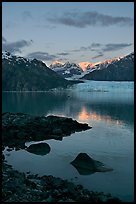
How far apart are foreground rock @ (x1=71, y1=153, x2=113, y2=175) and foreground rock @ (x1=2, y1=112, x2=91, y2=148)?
6.58 meters

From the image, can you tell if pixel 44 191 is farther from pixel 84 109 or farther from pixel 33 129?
pixel 84 109

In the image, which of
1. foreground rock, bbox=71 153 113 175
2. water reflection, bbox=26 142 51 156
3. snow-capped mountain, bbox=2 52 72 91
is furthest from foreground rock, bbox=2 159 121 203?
snow-capped mountain, bbox=2 52 72 91

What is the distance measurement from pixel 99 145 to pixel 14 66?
168 metres

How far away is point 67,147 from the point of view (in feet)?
75.5

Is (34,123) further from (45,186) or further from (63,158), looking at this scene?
(45,186)

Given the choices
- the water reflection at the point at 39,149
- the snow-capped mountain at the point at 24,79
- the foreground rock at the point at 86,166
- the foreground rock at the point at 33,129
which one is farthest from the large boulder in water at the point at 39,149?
the snow-capped mountain at the point at 24,79

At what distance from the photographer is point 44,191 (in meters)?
12.4

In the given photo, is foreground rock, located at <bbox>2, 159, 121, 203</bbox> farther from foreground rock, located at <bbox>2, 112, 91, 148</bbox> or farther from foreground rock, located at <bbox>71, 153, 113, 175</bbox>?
foreground rock, located at <bbox>2, 112, 91, 148</bbox>

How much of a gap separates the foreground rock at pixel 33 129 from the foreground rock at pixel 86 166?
6.58 m

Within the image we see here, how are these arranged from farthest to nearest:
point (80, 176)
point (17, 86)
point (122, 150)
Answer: point (17, 86) < point (122, 150) < point (80, 176)

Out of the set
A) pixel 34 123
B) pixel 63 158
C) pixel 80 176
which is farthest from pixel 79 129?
pixel 80 176

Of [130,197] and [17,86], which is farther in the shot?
[17,86]

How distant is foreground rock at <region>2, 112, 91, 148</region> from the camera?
84.0 feet

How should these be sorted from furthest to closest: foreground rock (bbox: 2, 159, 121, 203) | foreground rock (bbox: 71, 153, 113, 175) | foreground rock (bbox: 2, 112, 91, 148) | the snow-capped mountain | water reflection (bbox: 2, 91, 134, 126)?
the snow-capped mountain < water reflection (bbox: 2, 91, 134, 126) < foreground rock (bbox: 2, 112, 91, 148) < foreground rock (bbox: 71, 153, 113, 175) < foreground rock (bbox: 2, 159, 121, 203)
